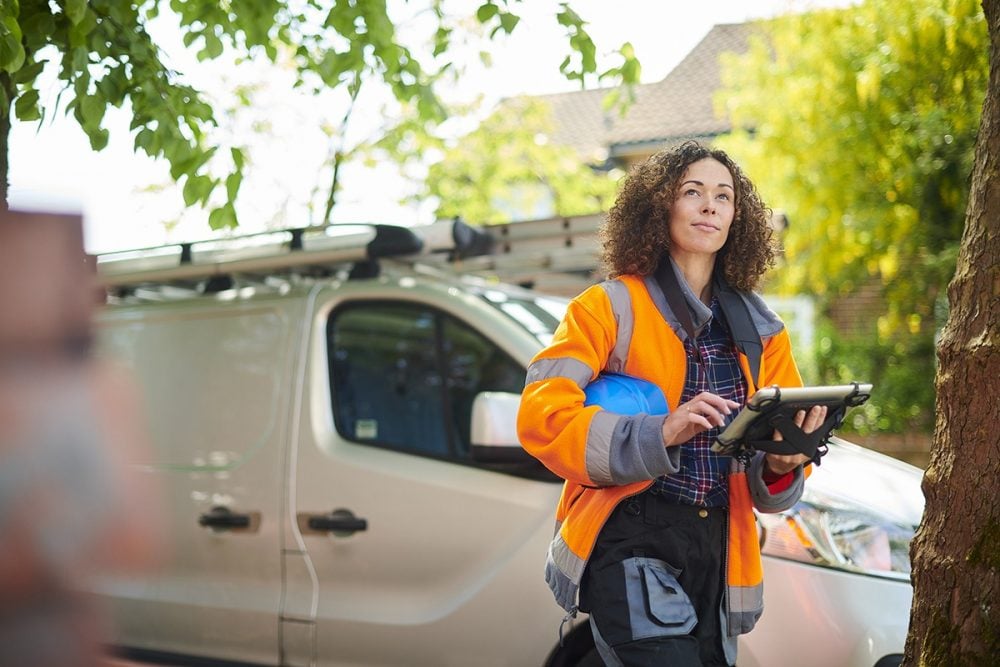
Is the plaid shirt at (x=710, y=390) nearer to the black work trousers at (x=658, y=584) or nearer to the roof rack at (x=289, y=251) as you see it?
the black work trousers at (x=658, y=584)

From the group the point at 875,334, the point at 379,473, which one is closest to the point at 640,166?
the point at 379,473

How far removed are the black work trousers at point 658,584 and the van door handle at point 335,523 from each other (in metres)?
1.64

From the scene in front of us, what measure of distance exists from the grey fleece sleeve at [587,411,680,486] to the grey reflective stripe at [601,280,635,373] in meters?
0.23

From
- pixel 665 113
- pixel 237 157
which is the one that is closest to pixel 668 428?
pixel 237 157

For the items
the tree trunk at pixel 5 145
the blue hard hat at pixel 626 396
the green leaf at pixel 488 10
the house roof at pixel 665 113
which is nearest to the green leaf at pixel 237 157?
the tree trunk at pixel 5 145

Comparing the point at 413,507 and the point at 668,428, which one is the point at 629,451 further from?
the point at 413,507

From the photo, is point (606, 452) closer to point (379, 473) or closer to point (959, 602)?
point (959, 602)

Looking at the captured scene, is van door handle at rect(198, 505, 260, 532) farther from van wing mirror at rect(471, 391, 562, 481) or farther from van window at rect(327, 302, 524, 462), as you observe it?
van wing mirror at rect(471, 391, 562, 481)

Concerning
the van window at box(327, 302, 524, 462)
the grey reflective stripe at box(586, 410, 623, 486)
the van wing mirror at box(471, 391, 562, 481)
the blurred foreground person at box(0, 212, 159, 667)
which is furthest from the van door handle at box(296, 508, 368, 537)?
the blurred foreground person at box(0, 212, 159, 667)

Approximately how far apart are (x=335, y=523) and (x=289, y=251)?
1.13 metres

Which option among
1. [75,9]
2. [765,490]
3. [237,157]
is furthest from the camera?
[237,157]

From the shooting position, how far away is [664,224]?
305cm

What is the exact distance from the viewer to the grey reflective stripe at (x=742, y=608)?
9.63 feet

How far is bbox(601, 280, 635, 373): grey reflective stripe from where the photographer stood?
2879 millimetres
